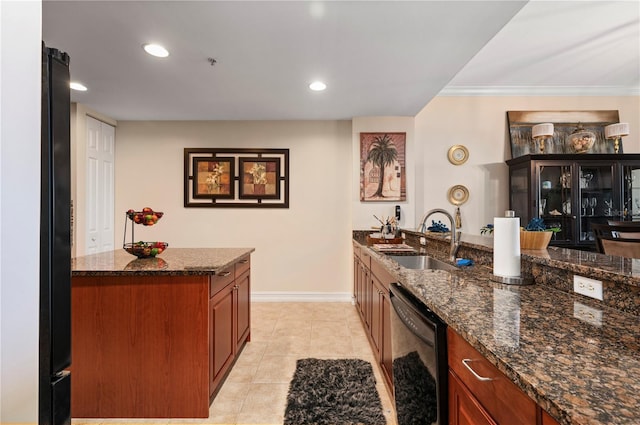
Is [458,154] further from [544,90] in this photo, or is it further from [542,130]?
[544,90]

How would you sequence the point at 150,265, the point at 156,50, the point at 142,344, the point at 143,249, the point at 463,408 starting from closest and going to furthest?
the point at 463,408, the point at 142,344, the point at 150,265, the point at 143,249, the point at 156,50

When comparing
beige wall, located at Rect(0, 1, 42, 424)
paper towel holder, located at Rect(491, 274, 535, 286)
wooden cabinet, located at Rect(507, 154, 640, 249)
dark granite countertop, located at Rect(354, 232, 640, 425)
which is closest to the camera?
beige wall, located at Rect(0, 1, 42, 424)

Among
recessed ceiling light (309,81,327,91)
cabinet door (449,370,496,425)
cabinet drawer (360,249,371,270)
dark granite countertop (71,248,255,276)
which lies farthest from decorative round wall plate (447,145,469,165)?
cabinet door (449,370,496,425)

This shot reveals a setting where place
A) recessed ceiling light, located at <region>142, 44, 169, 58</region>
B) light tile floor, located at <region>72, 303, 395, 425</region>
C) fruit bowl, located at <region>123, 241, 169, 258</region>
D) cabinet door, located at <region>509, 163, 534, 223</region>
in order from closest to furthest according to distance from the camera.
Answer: light tile floor, located at <region>72, 303, 395, 425</region>, fruit bowl, located at <region>123, 241, 169, 258</region>, recessed ceiling light, located at <region>142, 44, 169, 58</region>, cabinet door, located at <region>509, 163, 534, 223</region>

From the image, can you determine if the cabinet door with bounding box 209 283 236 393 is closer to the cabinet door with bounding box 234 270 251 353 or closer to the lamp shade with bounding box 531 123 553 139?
the cabinet door with bounding box 234 270 251 353

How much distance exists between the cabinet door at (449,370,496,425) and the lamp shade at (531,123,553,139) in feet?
12.8

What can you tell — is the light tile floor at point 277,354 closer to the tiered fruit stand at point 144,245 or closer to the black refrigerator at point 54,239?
the tiered fruit stand at point 144,245

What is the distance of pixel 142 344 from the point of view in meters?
1.83

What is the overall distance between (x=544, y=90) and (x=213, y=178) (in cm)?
466

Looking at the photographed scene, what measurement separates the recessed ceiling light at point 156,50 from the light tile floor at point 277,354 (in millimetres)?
2496

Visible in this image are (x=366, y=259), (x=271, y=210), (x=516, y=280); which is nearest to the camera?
(x=516, y=280)

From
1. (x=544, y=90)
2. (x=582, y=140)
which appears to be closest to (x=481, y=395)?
(x=582, y=140)

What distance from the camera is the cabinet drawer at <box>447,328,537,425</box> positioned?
0.72 metres

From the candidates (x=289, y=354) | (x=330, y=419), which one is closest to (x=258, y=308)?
(x=289, y=354)
